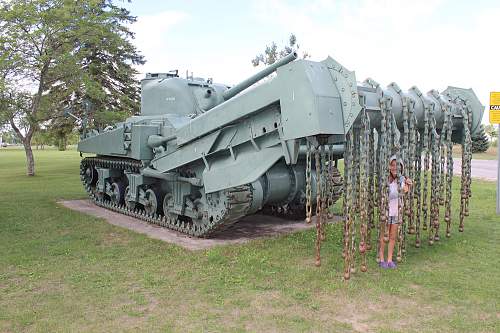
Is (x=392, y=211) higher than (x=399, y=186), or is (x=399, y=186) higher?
(x=399, y=186)

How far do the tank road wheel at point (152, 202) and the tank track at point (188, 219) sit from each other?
118mm

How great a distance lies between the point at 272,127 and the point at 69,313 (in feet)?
12.8

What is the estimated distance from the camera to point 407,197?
741 centimetres

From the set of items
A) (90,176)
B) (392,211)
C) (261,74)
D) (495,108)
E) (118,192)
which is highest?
(261,74)

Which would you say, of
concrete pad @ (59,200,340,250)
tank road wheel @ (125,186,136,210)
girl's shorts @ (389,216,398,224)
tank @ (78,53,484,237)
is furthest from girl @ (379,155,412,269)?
tank road wheel @ (125,186,136,210)

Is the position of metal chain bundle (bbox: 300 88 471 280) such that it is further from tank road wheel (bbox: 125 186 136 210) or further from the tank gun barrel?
tank road wheel (bbox: 125 186 136 210)

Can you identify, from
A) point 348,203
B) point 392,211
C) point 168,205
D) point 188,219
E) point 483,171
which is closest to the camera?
point 348,203

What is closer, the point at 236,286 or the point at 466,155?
the point at 236,286

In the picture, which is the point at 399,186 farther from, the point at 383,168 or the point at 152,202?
the point at 152,202

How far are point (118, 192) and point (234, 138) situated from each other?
17.3ft

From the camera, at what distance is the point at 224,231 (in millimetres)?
9969

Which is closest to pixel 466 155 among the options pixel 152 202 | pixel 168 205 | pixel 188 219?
pixel 188 219

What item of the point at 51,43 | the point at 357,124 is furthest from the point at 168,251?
the point at 51,43

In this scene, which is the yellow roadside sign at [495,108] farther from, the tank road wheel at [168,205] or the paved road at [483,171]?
the paved road at [483,171]
